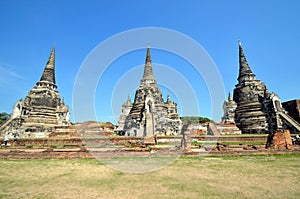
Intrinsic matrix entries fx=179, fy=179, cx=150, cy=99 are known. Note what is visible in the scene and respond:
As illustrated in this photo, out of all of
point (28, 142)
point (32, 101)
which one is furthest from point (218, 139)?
point (32, 101)

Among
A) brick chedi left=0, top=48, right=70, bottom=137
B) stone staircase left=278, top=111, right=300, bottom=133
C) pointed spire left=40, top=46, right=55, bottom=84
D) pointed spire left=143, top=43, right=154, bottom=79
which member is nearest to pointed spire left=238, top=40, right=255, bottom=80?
stone staircase left=278, top=111, right=300, bottom=133

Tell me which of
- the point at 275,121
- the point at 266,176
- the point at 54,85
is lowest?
the point at 266,176

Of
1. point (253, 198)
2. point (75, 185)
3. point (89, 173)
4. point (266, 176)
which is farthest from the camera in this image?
point (89, 173)

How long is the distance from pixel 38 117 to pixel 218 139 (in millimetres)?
23965

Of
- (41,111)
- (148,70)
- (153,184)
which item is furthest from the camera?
(148,70)

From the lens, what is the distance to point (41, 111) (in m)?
26.2

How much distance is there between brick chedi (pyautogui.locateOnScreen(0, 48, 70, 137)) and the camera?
78.4 feet

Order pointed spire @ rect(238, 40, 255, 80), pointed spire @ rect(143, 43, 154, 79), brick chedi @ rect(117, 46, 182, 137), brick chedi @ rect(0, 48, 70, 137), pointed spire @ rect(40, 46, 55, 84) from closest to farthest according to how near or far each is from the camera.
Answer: brick chedi @ rect(117, 46, 182, 137) < brick chedi @ rect(0, 48, 70, 137) < pointed spire @ rect(238, 40, 255, 80) < pointed spire @ rect(143, 43, 154, 79) < pointed spire @ rect(40, 46, 55, 84)

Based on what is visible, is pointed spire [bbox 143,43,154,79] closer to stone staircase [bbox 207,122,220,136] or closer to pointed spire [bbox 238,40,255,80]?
stone staircase [bbox 207,122,220,136]

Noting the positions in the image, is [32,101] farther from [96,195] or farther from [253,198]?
[253,198]

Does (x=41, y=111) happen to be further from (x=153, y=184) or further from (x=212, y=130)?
(x=153, y=184)

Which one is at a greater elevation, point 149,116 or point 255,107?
point 255,107

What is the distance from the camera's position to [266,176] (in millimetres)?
5355

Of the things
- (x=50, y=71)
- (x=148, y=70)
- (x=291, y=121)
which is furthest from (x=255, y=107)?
(x=50, y=71)
